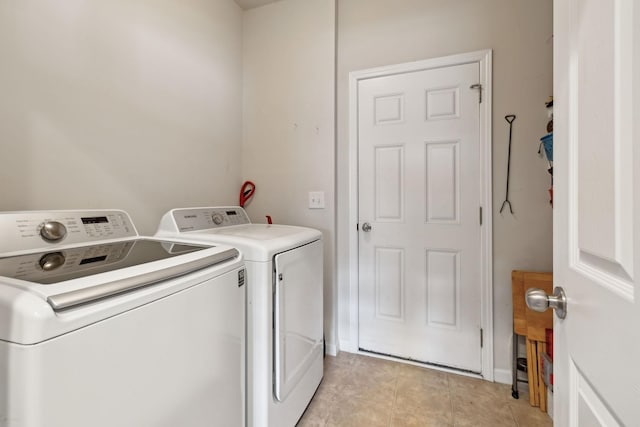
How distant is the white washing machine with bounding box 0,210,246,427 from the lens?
0.47 m

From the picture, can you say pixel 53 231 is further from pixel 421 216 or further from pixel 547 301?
pixel 421 216

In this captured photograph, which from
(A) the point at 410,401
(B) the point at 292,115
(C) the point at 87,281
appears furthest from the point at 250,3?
(A) the point at 410,401

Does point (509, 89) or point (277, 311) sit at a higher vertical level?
point (509, 89)

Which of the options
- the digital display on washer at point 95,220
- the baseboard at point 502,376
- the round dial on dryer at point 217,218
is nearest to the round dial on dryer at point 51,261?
the digital display on washer at point 95,220

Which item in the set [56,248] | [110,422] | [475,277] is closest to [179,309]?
[110,422]

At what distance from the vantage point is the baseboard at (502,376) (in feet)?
5.61

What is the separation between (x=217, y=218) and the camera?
1643 mm

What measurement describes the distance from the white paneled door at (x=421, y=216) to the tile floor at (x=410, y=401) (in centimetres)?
17

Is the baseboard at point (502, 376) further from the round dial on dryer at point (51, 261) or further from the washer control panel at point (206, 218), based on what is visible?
the round dial on dryer at point (51, 261)

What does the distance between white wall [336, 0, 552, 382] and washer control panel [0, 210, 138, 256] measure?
2072 millimetres

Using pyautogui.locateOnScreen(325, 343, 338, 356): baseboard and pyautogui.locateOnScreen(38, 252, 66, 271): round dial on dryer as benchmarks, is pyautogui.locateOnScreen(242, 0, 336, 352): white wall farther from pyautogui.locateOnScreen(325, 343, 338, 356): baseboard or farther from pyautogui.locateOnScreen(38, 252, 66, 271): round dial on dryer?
pyautogui.locateOnScreen(38, 252, 66, 271): round dial on dryer
